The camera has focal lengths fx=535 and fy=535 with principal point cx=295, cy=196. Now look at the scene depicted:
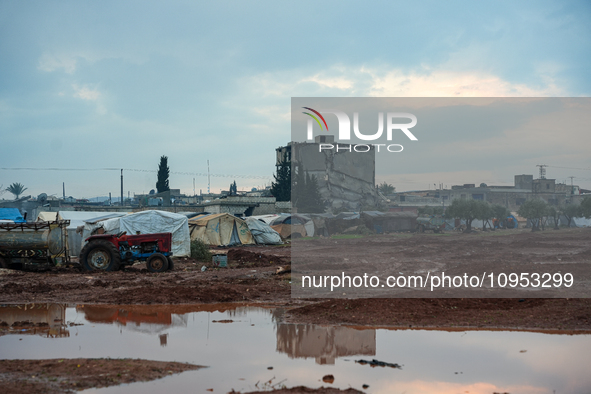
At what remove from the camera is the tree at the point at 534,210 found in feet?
176

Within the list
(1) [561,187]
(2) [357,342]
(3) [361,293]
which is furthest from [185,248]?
(1) [561,187]

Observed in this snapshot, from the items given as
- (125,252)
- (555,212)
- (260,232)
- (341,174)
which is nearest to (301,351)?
(125,252)

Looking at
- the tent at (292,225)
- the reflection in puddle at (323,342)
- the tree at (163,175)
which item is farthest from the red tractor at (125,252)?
the tree at (163,175)

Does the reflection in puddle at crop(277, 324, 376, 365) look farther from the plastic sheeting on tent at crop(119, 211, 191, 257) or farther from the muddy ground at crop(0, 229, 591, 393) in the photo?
the plastic sheeting on tent at crop(119, 211, 191, 257)

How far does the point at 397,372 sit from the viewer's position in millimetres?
7402

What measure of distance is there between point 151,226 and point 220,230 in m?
8.17

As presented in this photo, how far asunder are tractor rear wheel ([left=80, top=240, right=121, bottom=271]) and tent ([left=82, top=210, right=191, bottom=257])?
12.8 feet

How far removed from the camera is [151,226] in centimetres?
2423

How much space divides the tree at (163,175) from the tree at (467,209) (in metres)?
38.1

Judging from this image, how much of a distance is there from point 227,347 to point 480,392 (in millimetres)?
4090

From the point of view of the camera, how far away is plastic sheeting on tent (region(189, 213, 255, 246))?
31.2 metres

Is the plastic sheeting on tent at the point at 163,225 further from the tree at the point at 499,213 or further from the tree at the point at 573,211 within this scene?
the tree at the point at 573,211

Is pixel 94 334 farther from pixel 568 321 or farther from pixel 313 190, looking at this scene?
pixel 313 190

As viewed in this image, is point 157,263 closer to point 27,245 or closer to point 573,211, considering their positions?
point 27,245
